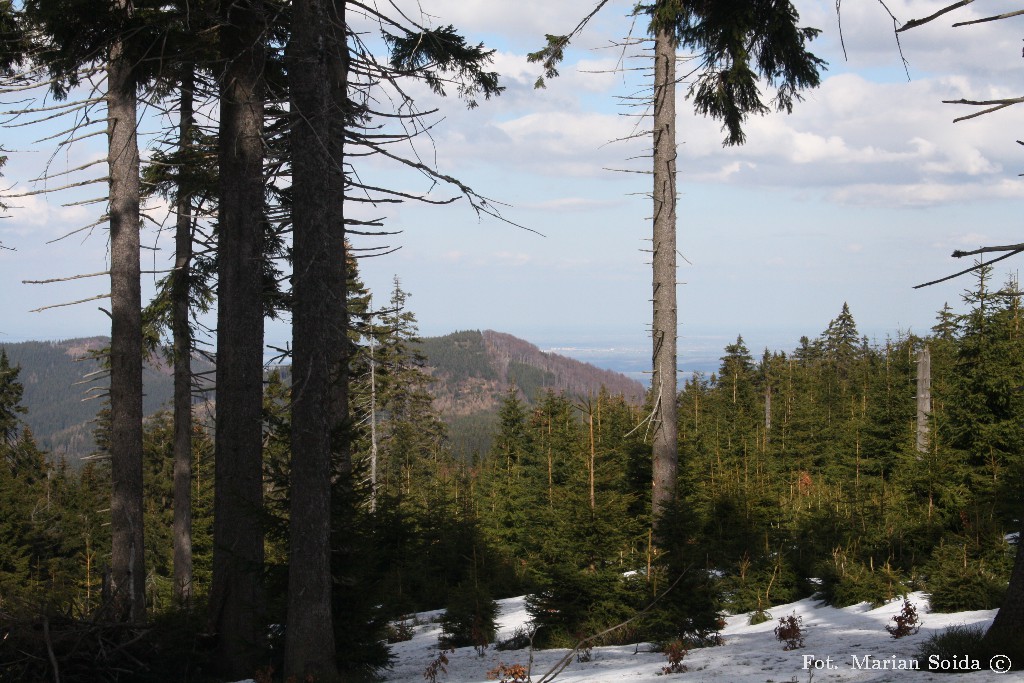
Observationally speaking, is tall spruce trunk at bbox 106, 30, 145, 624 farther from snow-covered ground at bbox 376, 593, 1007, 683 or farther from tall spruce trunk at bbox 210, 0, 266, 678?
snow-covered ground at bbox 376, 593, 1007, 683

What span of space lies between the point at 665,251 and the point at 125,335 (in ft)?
Answer: 28.0

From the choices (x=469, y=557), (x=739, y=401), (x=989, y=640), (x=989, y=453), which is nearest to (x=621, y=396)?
(x=469, y=557)

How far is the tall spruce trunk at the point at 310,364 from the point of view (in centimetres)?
754

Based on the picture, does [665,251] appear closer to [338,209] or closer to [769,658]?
[338,209]

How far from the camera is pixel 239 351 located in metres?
9.17

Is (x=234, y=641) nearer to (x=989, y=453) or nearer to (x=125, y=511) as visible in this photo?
(x=125, y=511)

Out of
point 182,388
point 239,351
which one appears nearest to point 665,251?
point 239,351

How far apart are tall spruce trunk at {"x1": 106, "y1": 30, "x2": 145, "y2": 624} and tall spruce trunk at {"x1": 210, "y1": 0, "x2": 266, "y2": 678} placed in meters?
2.68

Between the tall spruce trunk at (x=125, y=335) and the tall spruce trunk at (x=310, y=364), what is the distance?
4851 mm

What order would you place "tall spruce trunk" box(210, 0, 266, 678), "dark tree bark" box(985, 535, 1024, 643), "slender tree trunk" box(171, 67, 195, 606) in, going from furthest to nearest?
"slender tree trunk" box(171, 67, 195, 606)
"tall spruce trunk" box(210, 0, 266, 678)
"dark tree bark" box(985, 535, 1024, 643)

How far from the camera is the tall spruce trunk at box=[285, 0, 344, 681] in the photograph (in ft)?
24.7

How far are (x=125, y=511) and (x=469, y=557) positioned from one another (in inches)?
285

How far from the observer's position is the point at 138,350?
11.1 meters

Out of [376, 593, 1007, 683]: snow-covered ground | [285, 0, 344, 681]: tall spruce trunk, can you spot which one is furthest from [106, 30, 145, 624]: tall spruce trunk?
[285, 0, 344, 681]: tall spruce trunk
